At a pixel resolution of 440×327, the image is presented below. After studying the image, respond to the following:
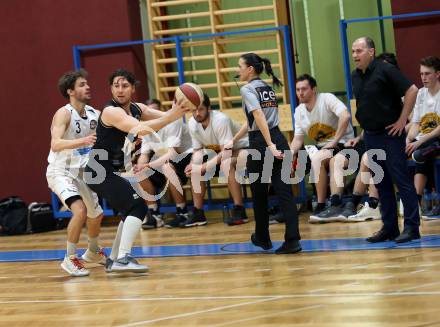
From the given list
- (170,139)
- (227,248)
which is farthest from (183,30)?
(227,248)

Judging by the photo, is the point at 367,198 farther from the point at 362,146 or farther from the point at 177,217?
the point at 177,217

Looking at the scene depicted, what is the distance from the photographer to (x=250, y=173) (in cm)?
734

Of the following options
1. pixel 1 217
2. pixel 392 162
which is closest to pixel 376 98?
pixel 392 162

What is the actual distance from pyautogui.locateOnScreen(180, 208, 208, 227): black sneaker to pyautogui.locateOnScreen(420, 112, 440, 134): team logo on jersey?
2.67m

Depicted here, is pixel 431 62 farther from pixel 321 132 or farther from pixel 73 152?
pixel 73 152

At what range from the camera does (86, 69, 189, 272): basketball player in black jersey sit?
22.9 feet

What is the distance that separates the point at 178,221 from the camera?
10211 mm

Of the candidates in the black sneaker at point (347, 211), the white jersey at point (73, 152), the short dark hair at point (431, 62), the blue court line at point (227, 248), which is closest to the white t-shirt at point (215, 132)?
the black sneaker at point (347, 211)

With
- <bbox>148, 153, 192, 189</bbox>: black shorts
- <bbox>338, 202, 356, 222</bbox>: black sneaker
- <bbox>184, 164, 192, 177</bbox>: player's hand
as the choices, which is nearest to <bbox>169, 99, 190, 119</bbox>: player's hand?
<bbox>338, 202, 356, 222</bbox>: black sneaker

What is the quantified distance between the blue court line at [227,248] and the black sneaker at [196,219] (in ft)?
4.69

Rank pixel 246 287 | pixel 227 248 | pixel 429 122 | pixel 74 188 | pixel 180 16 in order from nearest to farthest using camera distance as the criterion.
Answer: pixel 246 287 → pixel 74 188 → pixel 227 248 → pixel 429 122 → pixel 180 16

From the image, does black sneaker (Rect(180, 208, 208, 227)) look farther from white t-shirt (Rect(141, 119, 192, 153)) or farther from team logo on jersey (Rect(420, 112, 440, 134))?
team logo on jersey (Rect(420, 112, 440, 134))

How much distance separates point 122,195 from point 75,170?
782 mm

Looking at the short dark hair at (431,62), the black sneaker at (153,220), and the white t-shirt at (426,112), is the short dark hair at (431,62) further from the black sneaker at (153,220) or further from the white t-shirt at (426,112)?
the black sneaker at (153,220)
